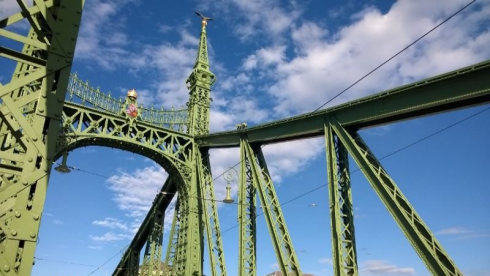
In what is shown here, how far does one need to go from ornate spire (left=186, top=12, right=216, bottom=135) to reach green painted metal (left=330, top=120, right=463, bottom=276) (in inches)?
518

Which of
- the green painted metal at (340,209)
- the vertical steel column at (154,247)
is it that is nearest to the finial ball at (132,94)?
the vertical steel column at (154,247)

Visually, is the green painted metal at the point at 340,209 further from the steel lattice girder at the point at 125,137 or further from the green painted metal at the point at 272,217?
the steel lattice girder at the point at 125,137

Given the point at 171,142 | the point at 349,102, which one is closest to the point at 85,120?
the point at 171,142

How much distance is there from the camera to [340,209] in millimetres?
14594

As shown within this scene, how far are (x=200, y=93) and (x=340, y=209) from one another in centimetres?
1543

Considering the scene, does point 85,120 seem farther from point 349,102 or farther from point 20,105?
point 20,105

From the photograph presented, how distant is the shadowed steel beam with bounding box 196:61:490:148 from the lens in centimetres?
1202

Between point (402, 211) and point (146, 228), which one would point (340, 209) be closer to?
Result: point (402, 211)

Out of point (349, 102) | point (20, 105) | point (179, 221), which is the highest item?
point (349, 102)

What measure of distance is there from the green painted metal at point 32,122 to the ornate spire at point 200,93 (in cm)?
2061

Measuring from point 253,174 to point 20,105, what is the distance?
15.2 meters

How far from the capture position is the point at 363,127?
50.6 ft

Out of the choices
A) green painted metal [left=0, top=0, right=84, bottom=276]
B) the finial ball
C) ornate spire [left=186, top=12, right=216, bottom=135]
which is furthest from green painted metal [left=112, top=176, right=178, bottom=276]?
green painted metal [left=0, top=0, right=84, bottom=276]

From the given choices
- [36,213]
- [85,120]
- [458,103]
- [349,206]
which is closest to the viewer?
[36,213]
